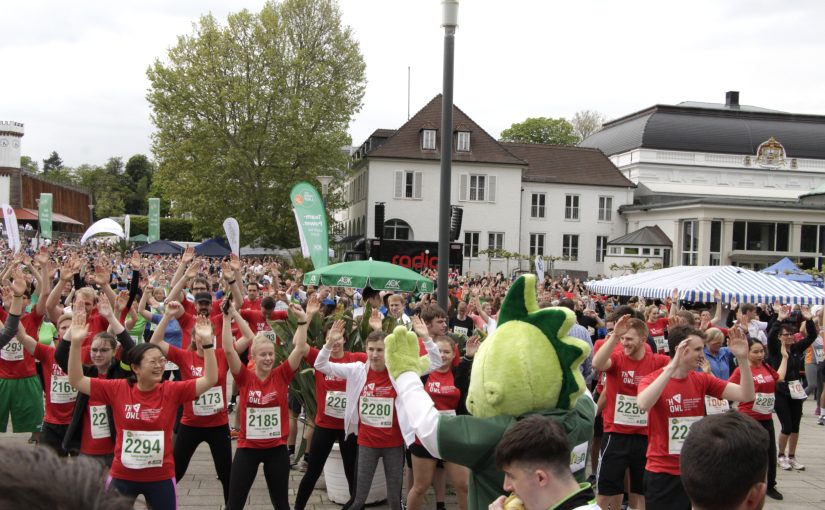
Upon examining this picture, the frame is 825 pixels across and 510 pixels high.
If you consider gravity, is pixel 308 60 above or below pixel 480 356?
above

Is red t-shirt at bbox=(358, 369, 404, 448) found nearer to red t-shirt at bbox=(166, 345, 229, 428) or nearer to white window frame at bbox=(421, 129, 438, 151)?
red t-shirt at bbox=(166, 345, 229, 428)

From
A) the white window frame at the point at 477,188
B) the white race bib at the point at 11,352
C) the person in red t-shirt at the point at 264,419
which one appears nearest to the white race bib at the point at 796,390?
the person in red t-shirt at the point at 264,419

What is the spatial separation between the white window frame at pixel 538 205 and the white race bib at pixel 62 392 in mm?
42072

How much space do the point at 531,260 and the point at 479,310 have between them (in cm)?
3350

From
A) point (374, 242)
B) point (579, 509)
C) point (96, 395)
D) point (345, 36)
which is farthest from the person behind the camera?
point (345, 36)

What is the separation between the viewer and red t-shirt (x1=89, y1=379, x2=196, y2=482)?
207 inches

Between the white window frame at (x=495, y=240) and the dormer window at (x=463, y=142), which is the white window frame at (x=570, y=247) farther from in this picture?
the dormer window at (x=463, y=142)

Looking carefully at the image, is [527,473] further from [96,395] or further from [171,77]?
[171,77]

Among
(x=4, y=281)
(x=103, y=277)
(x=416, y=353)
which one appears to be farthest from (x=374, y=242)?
(x=416, y=353)

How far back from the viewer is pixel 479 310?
9164mm

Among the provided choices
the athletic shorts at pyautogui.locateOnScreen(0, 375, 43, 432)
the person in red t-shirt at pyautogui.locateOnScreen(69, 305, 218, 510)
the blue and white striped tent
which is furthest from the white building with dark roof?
the person in red t-shirt at pyautogui.locateOnScreen(69, 305, 218, 510)

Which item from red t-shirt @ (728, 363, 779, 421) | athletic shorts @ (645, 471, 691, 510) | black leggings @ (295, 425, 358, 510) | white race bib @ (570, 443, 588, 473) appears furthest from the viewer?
red t-shirt @ (728, 363, 779, 421)

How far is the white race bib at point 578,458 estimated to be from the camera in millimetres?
3686

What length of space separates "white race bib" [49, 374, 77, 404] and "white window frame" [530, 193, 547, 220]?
4207 cm
